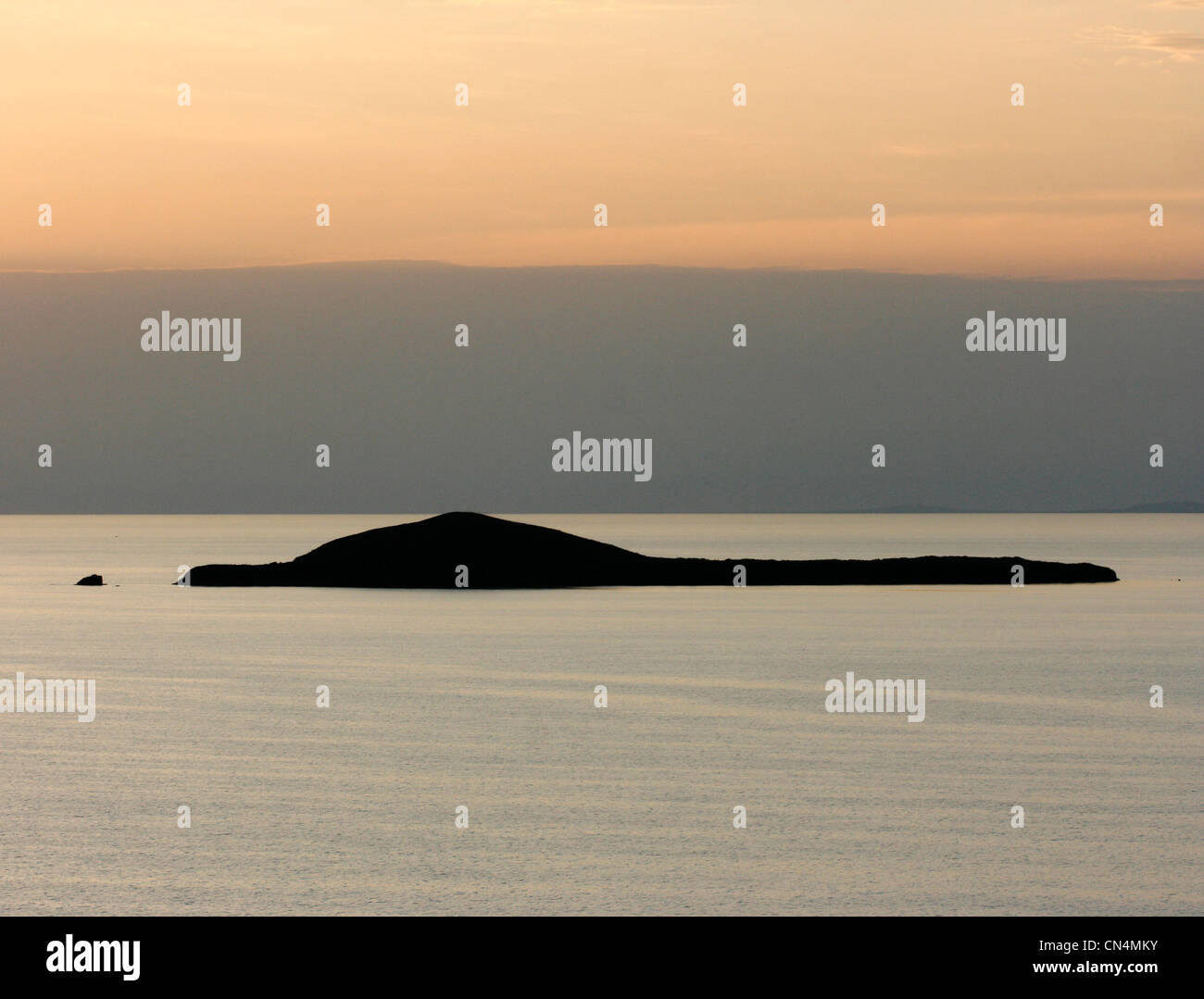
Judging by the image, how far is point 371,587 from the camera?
135250 mm

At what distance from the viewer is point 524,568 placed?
449 ft

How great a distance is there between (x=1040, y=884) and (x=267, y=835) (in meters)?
15.7

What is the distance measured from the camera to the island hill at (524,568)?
135m

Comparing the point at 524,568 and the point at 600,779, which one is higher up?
the point at 524,568

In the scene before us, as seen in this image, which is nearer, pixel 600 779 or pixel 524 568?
pixel 600 779

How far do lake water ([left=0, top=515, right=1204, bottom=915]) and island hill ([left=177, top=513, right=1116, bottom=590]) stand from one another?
51792mm

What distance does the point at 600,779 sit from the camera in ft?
122

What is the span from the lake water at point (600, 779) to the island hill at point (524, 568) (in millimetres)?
51792

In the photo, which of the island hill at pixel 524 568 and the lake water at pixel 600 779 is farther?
Answer: the island hill at pixel 524 568

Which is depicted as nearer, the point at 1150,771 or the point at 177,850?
the point at 177,850

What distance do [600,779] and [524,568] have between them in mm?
100182

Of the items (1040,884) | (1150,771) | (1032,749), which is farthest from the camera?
(1032,749)
